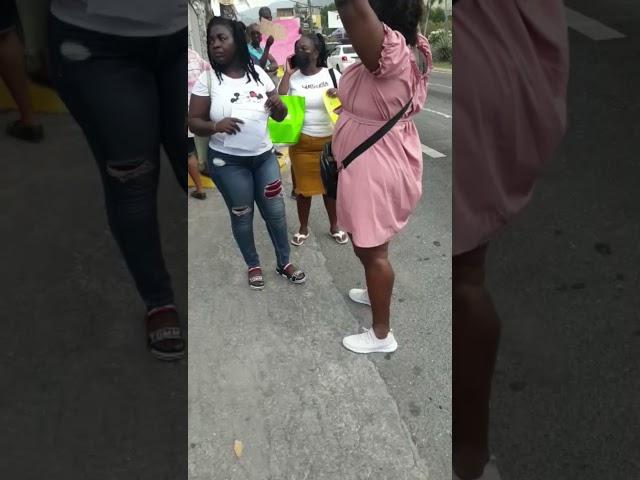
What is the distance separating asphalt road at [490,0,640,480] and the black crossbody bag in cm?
23

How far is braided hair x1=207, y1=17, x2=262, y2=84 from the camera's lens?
→ 69 cm

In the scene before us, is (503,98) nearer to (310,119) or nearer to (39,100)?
(310,119)

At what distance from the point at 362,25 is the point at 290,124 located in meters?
0.22

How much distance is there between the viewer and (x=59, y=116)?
0.63 m

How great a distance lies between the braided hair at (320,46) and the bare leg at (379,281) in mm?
280

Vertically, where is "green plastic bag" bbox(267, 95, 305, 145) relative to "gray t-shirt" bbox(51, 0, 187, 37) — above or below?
below

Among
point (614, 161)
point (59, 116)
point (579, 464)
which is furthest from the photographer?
point (579, 464)

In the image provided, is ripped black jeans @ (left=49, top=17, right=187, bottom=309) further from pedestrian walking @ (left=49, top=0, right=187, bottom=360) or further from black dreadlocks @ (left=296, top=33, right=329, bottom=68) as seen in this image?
black dreadlocks @ (left=296, top=33, right=329, bottom=68)

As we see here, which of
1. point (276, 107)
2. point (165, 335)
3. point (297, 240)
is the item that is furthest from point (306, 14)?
point (165, 335)

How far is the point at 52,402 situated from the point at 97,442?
0.31 feet

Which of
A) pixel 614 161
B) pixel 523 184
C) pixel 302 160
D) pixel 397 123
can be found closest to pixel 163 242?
pixel 302 160

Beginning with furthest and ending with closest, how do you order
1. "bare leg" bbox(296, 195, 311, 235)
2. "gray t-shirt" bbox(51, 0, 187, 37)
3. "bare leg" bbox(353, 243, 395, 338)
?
"bare leg" bbox(296, 195, 311, 235) → "bare leg" bbox(353, 243, 395, 338) → "gray t-shirt" bbox(51, 0, 187, 37)

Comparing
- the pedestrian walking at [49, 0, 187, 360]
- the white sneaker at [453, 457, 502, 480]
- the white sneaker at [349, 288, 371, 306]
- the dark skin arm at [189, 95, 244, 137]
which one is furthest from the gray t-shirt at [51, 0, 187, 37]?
the white sneaker at [453, 457, 502, 480]

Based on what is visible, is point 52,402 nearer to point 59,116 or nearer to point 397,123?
point 59,116
